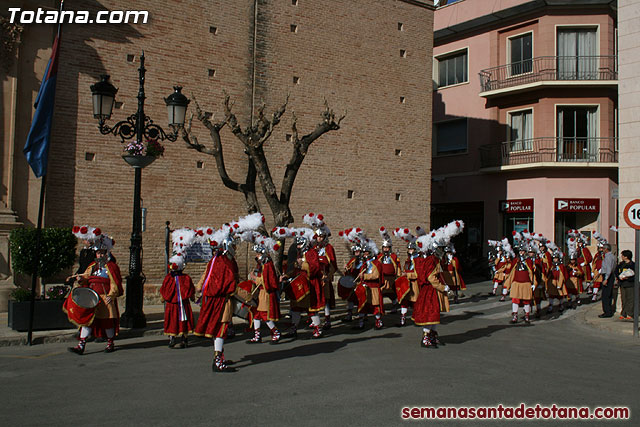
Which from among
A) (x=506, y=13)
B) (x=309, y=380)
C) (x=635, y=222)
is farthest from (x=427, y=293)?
(x=506, y=13)

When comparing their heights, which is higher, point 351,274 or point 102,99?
point 102,99

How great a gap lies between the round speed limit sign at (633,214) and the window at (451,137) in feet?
62.1

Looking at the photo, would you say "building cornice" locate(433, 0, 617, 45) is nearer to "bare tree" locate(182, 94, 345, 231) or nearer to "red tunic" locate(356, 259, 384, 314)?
"bare tree" locate(182, 94, 345, 231)

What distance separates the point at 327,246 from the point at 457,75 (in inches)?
818

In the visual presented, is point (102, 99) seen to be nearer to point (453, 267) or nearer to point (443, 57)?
point (453, 267)

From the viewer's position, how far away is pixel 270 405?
650 cm

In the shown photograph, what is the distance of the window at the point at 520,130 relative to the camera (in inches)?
1117

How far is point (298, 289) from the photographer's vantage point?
1163 cm

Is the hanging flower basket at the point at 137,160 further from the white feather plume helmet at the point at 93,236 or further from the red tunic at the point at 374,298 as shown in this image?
the red tunic at the point at 374,298

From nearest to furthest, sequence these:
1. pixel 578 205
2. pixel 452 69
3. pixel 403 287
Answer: pixel 403 287
pixel 578 205
pixel 452 69

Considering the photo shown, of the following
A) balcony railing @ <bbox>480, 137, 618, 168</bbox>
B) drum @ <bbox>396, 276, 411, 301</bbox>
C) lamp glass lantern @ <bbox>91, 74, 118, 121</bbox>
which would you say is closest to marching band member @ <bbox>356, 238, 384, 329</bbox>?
drum @ <bbox>396, 276, 411, 301</bbox>

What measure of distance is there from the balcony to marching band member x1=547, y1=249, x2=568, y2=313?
13061mm

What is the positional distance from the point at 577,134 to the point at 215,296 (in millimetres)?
23855

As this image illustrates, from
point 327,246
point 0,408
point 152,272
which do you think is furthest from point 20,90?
point 0,408
